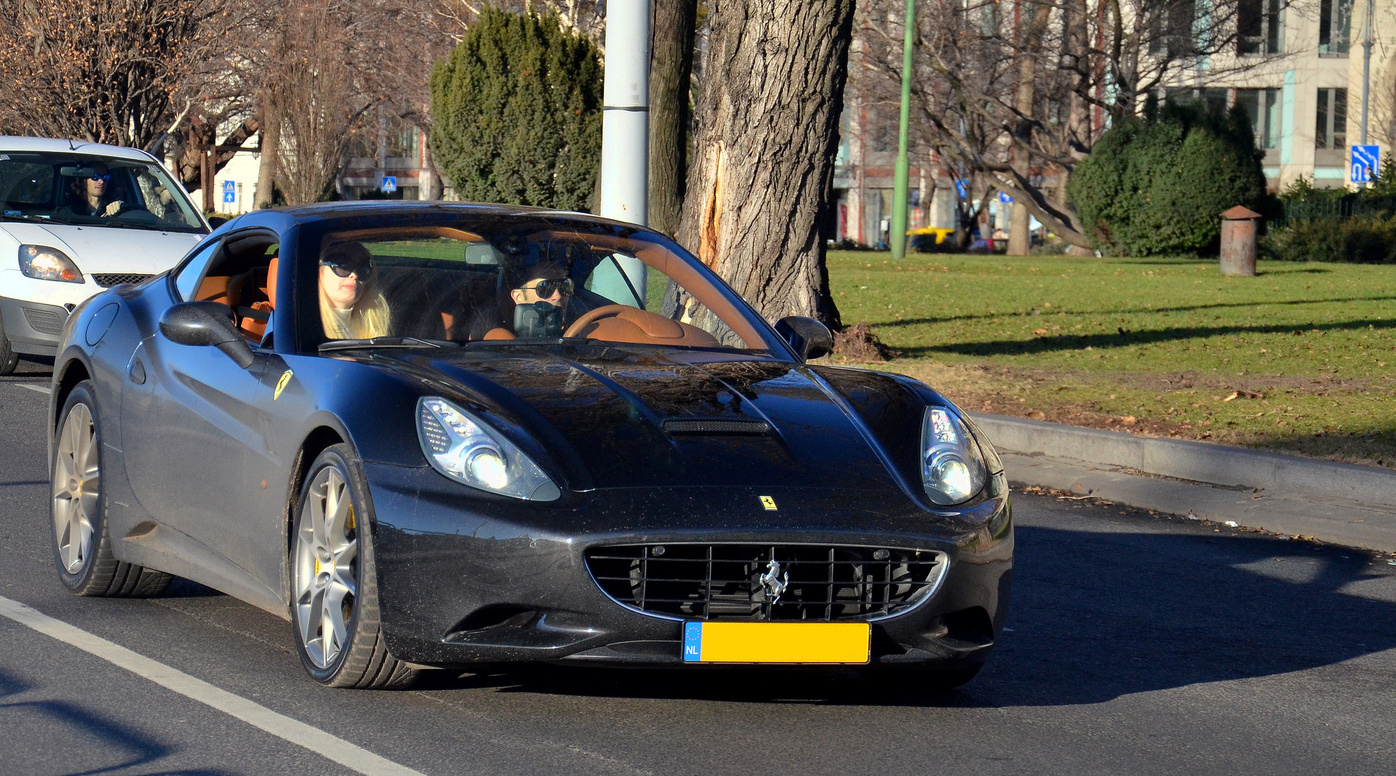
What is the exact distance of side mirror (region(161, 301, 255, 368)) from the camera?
5.27 meters

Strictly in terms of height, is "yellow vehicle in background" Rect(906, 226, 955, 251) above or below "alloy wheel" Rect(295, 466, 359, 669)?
above

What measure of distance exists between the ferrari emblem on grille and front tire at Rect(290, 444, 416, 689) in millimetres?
962

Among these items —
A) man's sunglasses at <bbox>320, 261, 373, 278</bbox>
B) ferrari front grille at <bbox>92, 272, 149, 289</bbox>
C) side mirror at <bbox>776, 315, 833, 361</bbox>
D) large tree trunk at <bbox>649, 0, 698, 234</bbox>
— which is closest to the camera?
man's sunglasses at <bbox>320, 261, 373, 278</bbox>

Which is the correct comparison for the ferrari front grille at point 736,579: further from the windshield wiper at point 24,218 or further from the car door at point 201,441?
the windshield wiper at point 24,218

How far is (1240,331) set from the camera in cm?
1752

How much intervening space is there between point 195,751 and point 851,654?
5.18 ft

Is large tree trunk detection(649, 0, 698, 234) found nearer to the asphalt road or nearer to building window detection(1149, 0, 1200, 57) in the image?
the asphalt road

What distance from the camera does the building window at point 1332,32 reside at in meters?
66.6

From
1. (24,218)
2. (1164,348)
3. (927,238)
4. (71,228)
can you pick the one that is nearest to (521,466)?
(71,228)

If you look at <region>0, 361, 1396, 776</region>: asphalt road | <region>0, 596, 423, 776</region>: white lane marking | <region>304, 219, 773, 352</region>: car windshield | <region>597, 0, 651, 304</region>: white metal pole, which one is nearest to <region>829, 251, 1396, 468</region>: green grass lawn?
<region>597, 0, 651, 304</region>: white metal pole

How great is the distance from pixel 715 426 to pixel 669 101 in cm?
1874

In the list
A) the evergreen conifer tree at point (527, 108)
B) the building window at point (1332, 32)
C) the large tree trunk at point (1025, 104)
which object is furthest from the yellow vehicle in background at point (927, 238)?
the evergreen conifer tree at point (527, 108)

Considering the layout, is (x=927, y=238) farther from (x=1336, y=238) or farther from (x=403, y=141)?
(x=403, y=141)

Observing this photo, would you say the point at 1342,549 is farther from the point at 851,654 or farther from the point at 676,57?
the point at 676,57
